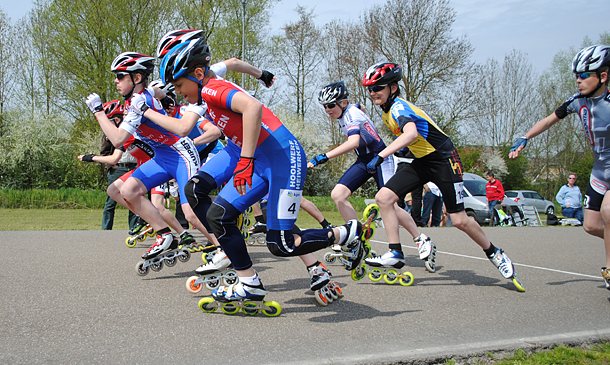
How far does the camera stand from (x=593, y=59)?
456 centimetres

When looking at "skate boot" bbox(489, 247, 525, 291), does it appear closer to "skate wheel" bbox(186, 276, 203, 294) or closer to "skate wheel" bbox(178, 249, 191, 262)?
"skate wheel" bbox(186, 276, 203, 294)

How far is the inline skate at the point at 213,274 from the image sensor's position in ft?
14.7

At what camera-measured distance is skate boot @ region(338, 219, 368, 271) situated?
4227mm

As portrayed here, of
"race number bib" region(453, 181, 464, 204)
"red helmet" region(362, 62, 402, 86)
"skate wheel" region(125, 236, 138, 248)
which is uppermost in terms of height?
→ "red helmet" region(362, 62, 402, 86)

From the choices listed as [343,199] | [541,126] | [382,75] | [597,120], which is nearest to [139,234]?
[343,199]

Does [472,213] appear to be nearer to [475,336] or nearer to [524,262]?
[524,262]

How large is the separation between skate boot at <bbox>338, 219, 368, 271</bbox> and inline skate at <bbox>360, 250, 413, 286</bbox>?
360mm

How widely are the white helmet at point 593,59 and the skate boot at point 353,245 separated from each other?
8.89 feet

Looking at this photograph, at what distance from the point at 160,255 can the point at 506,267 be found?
3.91 m

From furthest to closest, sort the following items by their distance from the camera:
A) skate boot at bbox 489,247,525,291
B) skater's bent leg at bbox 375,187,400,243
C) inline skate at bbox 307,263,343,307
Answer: skater's bent leg at bbox 375,187,400,243 → skate boot at bbox 489,247,525,291 → inline skate at bbox 307,263,343,307

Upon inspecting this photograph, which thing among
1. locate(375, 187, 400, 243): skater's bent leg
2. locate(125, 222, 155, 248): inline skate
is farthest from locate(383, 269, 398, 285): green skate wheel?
locate(125, 222, 155, 248): inline skate

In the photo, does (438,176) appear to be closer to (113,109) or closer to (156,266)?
(156,266)

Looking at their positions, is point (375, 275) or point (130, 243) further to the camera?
point (130, 243)

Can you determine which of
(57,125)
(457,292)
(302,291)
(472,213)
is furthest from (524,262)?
(57,125)
